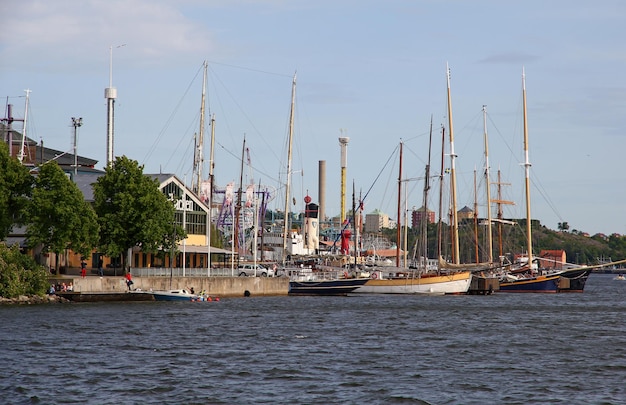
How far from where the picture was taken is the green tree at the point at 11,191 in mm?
84750

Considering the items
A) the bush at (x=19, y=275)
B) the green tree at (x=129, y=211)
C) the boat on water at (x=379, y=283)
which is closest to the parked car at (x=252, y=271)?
the boat on water at (x=379, y=283)

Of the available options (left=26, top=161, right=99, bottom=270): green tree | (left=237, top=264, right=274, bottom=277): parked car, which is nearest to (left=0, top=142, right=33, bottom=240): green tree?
(left=26, top=161, right=99, bottom=270): green tree

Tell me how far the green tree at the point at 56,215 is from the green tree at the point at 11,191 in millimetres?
1034

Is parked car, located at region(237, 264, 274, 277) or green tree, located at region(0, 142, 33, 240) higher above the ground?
green tree, located at region(0, 142, 33, 240)

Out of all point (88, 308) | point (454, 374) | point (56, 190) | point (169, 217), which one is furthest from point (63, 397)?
point (169, 217)

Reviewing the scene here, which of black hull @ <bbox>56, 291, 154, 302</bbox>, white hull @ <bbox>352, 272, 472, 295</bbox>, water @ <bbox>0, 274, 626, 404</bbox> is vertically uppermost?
white hull @ <bbox>352, 272, 472, 295</bbox>

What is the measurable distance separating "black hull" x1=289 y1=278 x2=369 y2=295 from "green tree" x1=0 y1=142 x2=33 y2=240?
36394mm

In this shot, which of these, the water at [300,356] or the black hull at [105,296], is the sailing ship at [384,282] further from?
the water at [300,356]

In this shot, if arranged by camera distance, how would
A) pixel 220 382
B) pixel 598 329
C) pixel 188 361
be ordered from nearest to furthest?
pixel 220 382 → pixel 188 361 → pixel 598 329

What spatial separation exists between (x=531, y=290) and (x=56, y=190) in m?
71.4

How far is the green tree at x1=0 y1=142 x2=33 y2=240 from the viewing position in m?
84.8

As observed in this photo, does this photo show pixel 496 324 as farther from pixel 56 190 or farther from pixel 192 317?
pixel 56 190

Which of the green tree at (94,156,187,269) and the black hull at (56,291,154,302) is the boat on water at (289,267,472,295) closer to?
the green tree at (94,156,187,269)

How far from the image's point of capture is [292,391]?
38219 millimetres
